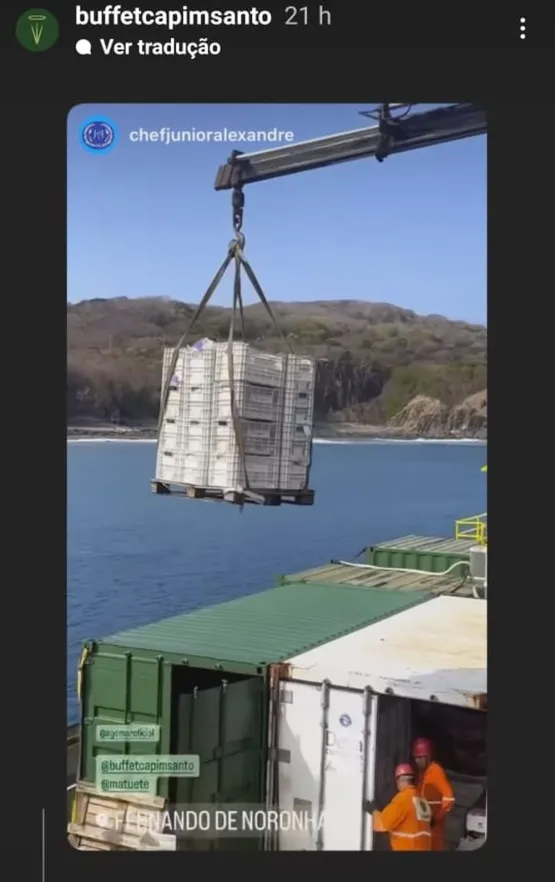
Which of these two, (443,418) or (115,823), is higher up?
(443,418)

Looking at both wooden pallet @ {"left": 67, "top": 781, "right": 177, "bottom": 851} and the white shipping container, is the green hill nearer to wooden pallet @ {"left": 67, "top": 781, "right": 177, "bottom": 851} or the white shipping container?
the white shipping container

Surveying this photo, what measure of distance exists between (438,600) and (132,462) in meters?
3.74

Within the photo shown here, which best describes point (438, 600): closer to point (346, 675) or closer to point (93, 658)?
point (346, 675)

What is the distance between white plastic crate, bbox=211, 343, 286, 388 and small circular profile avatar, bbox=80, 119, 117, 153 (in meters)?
1.66

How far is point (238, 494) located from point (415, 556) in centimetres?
450

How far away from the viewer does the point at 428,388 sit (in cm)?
662

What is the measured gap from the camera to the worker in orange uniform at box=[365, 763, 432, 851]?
6232 millimetres

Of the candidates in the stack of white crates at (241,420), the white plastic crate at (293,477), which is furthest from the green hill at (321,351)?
the white plastic crate at (293,477)

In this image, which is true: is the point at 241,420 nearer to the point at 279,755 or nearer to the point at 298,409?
the point at 298,409
